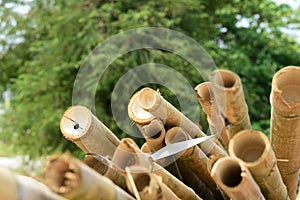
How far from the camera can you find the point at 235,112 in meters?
0.53

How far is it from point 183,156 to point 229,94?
0.16m

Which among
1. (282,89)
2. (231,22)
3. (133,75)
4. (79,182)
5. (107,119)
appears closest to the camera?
(79,182)

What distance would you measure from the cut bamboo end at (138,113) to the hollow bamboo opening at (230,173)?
173 mm

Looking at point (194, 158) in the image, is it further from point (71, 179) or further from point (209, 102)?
point (71, 179)

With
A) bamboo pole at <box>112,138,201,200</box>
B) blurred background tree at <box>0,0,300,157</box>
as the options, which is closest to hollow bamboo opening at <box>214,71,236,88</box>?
bamboo pole at <box>112,138,201,200</box>

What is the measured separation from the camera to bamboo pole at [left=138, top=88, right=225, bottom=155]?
1.92 feet

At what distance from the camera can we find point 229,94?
0.49 metres

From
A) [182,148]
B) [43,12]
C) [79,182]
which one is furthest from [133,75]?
[79,182]

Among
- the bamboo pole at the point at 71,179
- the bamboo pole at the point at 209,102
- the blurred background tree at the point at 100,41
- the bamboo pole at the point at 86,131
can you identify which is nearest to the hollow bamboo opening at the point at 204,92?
the bamboo pole at the point at 209,102

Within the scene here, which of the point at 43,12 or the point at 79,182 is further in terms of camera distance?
the point at 43,12

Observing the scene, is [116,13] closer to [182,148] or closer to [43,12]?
[43,12]

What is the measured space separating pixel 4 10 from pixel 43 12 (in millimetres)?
333

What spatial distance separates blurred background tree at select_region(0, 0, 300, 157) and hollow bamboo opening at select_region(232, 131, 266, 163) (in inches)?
121

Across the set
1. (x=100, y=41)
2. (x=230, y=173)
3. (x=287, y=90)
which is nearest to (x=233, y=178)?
(x=230, y=173)
